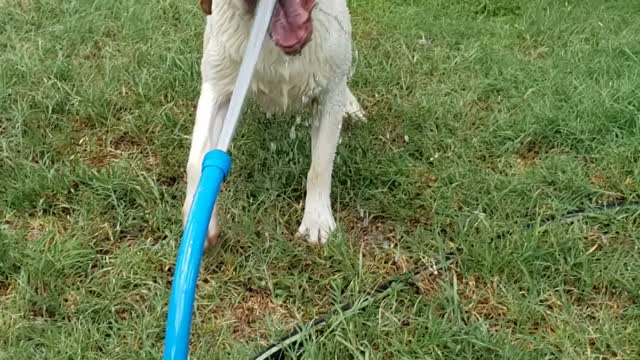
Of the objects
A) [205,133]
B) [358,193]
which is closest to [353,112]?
[358,193]

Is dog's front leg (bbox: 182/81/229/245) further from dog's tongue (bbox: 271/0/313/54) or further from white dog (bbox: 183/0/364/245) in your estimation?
dog's tongue (bbox: 271/0/313/54)

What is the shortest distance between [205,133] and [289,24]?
2.26ft

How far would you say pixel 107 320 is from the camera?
9.37ft

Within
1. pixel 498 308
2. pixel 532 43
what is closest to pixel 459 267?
pixel 498 308

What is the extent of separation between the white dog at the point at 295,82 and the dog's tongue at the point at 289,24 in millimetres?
70

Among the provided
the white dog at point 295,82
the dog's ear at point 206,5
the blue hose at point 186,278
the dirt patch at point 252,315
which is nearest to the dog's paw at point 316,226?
the white dog at point 295,82

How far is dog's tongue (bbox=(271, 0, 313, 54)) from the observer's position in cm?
268

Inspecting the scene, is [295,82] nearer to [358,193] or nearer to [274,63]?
[274,63]

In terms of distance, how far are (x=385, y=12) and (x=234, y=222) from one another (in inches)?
92.9

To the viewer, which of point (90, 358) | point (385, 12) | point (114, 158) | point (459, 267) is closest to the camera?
point (90, 358)

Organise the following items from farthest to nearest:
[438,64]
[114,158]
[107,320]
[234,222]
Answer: [438,64] < [114,158] < [234,222] < [107,320]

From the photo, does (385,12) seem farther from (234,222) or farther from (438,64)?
(234,222)

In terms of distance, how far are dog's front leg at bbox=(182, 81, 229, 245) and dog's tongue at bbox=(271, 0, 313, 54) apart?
0.61 metres

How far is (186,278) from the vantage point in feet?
5.63
